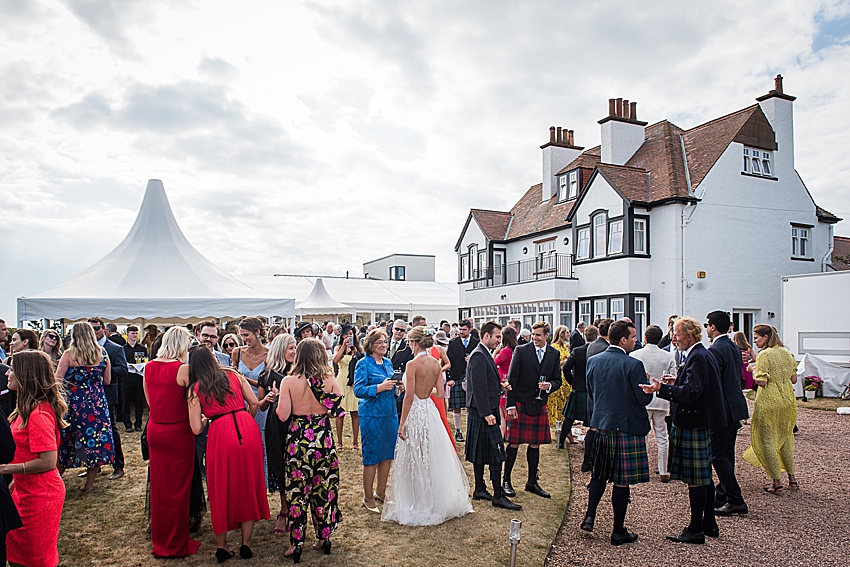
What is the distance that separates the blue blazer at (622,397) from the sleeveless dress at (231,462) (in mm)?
3081

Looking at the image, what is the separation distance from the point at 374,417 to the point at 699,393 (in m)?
3.13

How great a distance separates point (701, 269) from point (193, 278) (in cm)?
1580

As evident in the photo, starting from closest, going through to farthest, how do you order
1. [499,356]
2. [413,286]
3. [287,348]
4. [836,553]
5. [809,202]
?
[836,553] → [287,348] → [499,356] → [809,202] → [413,286]

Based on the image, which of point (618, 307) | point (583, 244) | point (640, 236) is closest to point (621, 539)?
point (618, 307)

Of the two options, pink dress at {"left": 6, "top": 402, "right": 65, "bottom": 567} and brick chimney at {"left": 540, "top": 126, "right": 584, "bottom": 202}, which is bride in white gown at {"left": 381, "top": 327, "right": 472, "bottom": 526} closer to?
pink dress at {"left": 6, "top": 402, "right": 65, "bottom": 567}

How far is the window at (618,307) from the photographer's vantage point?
20.0 m

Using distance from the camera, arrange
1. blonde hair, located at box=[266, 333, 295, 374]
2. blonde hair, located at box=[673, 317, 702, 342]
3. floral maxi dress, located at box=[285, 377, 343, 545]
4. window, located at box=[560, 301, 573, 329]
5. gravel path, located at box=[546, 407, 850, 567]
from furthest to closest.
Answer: window, located at box=[560, 301, 573, 329]
blonde hair, located at box=[673, 317, 702, 342]
blonde hair, located at box=[266, 333, 295, 374]
gravel path, located at box=[546, 407, 850, 567]
floral maxi dress, located at box=[285, 377, 343, 545]

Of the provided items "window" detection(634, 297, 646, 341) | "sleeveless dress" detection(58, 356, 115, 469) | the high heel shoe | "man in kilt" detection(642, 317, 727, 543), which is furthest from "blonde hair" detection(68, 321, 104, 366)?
"window" detection(634, 297, 646, 341)

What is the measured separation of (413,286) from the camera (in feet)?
114

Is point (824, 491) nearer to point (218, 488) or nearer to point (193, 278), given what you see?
point (218, 488)

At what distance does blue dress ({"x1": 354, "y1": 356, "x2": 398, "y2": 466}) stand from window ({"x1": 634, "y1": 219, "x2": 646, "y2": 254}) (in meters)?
16.0

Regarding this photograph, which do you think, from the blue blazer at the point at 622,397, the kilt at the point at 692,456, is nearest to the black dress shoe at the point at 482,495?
the blue blazer at the point at 622,397

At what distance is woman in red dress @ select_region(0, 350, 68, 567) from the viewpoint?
3.78 m

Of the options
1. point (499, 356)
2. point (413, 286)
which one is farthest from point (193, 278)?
point (413, 286)
